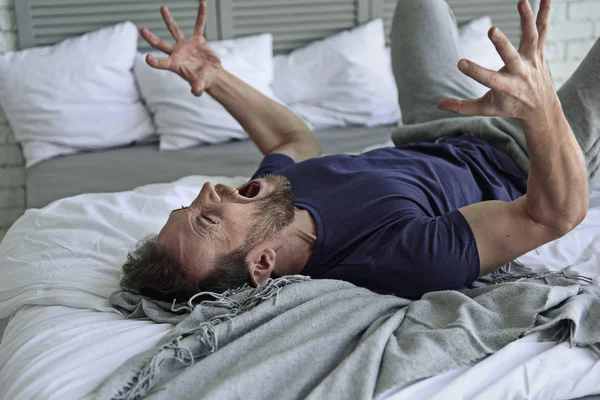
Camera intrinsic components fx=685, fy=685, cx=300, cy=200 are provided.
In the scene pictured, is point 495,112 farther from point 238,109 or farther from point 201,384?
point 238,109

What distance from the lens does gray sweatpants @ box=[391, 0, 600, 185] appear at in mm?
1765

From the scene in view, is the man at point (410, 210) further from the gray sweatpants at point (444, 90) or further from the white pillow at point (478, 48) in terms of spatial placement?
the white pillow at point (478, 48)

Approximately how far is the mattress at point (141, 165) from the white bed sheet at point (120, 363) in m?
1.00

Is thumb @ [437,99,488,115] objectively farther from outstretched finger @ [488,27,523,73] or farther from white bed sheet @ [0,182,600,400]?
white bed sheet @ [0,182,600,400]

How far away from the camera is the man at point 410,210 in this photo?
120 centimetres

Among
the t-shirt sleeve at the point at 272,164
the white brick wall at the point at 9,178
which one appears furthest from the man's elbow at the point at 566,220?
the white brick wall at the point at 9,178

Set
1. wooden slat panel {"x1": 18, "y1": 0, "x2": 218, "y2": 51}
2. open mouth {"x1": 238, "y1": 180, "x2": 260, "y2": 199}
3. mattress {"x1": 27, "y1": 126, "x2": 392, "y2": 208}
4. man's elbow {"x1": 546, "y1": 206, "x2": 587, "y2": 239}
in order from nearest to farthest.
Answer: man's elbow {"x1": 546, "y1": 206, "x2": 587, "y2": 239} < open mouth {"x1": 238, "y1": 180, "x2": 260, "y2": 199} < mattress {"x1": 27, "y1": 126, "x2": 392, "y2": 208} < wooden slat panel {"x1": 18, "y1": 0, "x2": 218, "y2": 51}

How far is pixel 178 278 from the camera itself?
1.36m

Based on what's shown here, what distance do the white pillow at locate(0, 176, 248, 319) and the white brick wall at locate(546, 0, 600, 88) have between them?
2.25 meters

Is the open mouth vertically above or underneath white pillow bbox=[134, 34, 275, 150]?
above

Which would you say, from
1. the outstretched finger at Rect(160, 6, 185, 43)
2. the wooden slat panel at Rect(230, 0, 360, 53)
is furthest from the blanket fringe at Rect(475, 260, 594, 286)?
the wooden slat panel at Rect(230, 0, 360, 53)

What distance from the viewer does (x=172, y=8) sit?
2.93 meters

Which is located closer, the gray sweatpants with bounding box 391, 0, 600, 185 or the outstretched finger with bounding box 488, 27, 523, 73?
the outstretched finger with bounding box 488, 27, 523, 73

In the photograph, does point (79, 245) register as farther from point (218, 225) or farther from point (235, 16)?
point (235, 16)
